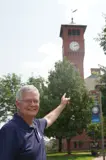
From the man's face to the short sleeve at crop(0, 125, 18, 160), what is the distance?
1.10 feet

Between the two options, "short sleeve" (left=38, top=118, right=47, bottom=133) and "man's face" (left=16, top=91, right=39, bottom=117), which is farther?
"short sleeve" (left=38, top=118, right=47, bottom=133)

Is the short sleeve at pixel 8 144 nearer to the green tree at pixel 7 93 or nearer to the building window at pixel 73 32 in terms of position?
the green tree at pixel 7 93

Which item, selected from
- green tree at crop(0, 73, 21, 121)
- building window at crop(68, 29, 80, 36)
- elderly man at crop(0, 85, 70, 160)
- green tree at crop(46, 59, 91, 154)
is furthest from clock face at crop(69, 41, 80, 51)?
elderly man at crop(0, 85, 70, 160)

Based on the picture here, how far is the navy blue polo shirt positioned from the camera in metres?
3.23

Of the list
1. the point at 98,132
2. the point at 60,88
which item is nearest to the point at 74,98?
the point at 60,88

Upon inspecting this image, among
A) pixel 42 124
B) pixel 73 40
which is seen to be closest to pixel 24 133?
pixel 42 124

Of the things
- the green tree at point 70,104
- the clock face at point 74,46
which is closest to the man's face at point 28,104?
the green tree at point 70,104

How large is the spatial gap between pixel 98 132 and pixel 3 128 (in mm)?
54614

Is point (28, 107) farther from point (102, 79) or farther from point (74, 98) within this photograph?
point (74, 98)

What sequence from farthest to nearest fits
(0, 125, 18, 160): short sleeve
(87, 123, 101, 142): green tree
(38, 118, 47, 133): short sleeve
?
(87, 123, 101, 142): green tree → (38, 118, 47, 133): short sleeve → (0, 125, 18, 160): short sleeve

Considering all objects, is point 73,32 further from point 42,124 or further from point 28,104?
point 28,104

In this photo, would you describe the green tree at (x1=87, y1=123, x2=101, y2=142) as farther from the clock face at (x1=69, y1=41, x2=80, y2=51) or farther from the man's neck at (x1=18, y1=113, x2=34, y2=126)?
the man's neck at (x1=18, y1=113, x2=34, y2=126)

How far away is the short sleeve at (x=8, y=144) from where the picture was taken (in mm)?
3219

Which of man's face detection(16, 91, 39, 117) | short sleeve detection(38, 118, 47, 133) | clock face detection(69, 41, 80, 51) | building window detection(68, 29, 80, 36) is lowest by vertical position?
short sleeve detection(38, 118, 47, 133)
